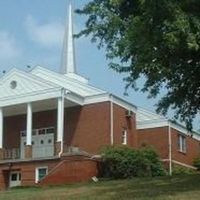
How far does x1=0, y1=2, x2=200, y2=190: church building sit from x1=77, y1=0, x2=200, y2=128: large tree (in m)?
14.7

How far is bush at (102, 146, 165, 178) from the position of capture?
39000mm

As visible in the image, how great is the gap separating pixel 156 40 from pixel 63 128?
25549 millimetres

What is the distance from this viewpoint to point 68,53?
5472 centimetres

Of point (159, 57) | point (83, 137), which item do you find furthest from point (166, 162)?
point (159, 57)

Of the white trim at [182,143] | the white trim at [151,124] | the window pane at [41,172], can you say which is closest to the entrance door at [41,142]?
the window pane at [41,172]

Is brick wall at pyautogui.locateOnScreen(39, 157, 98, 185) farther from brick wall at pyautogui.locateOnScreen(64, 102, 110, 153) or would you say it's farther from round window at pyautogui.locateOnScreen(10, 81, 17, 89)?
round window at pyautogui.locateOnScreen(10, 81, 17, 89)

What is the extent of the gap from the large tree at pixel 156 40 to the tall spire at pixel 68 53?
2744 cm

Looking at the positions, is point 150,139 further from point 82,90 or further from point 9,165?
point 9,165

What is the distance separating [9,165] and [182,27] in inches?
1029

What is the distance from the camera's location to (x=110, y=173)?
3950 centimetres

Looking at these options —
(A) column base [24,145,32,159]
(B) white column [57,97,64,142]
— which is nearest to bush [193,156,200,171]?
(B) white column [57,97,64,142]

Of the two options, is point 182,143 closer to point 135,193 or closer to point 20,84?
point 20,84

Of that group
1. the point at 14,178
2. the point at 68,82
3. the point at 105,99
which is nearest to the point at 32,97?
the point at 68,82

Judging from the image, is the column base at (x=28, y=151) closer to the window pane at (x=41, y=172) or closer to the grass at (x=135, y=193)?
the window pane at (x=41, y=172)
